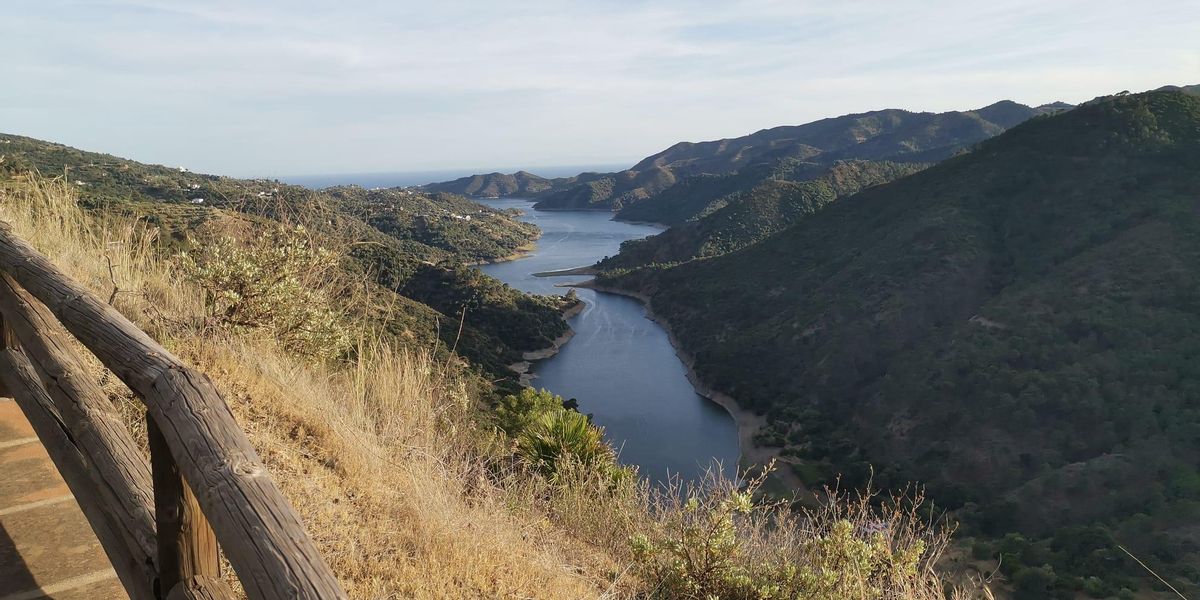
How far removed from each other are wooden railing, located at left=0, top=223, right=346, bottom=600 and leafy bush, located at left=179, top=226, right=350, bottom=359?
232 cm

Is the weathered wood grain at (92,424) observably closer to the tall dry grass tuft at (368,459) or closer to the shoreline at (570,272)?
the tall dry grass tuft at (368,459)

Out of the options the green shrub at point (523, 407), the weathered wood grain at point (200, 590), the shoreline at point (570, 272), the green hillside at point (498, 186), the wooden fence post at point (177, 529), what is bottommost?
the shoreline at point (570, 272)

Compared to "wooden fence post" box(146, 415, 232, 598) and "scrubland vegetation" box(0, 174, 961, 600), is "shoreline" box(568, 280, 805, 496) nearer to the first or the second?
"scrubland vegetation" box(0, 174, 961, 600)

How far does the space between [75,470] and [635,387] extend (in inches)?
1672

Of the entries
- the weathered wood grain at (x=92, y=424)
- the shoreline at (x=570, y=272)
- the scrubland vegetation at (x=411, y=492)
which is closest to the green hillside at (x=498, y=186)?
the shoreline at (x=570, y=272)

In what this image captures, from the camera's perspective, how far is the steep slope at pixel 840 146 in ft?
420

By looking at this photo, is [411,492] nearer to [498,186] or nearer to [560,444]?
[560,444]

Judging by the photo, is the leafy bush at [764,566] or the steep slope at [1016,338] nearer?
the leafy bush at [764,566]

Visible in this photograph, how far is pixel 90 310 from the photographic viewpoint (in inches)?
63.6

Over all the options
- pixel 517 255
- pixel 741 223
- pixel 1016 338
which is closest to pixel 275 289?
pixel 1016 338

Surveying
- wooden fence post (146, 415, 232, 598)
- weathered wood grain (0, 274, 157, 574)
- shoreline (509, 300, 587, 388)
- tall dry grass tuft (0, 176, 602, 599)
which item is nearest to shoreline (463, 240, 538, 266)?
shoreline (509, 300, 587, 388)

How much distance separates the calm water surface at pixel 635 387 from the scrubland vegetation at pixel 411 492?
1801cm

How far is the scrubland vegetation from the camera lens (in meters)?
2.61

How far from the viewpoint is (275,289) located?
4.58 meters
